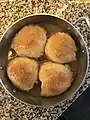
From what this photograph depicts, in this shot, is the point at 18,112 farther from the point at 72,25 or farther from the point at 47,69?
the point at 72,25

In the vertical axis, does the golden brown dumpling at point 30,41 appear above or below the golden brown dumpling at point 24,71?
above

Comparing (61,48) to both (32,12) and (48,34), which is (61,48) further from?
(32,12)

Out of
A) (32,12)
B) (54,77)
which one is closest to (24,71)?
(54,77)

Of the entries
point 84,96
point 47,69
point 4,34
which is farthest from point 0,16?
point 84,96

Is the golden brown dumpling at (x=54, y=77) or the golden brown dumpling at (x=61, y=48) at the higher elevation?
the golden brown dumpling at (x=61, y=48)
